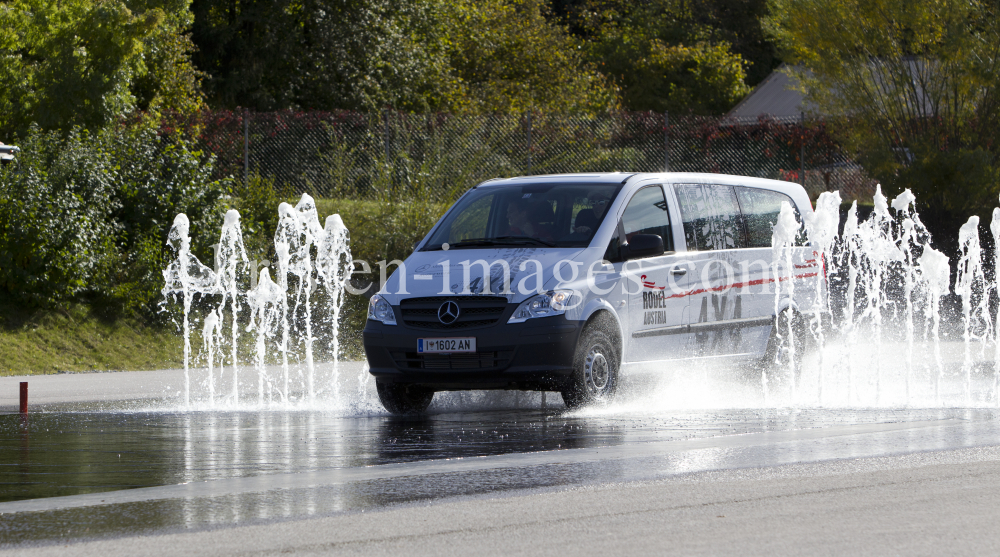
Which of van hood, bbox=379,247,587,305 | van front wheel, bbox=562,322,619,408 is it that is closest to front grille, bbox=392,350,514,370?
van hood, bbox=379,247,587,305

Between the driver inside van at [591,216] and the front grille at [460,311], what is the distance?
113 cm

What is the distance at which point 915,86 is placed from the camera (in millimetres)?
25781

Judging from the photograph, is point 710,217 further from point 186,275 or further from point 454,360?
point 186,275

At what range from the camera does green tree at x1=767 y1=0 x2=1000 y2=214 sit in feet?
81.9

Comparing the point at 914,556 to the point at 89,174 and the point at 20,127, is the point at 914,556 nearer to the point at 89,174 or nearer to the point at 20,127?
the point at 89,174

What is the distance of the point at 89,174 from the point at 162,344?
2.80 meters

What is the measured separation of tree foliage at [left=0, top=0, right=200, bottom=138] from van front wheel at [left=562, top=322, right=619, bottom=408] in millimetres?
12409

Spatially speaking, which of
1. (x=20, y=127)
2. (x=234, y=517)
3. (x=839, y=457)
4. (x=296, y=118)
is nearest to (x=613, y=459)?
(x=839, y=457)

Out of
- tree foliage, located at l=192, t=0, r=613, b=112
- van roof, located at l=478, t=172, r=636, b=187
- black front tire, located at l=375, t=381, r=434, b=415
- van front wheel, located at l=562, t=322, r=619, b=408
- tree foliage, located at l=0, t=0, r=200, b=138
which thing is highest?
tree foliage, located at l=192, t=0, r=613, b=112

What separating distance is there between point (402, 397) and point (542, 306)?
1.63 m

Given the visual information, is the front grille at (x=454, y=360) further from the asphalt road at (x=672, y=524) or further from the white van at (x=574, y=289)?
the asphalt road at (x=672, y=524)

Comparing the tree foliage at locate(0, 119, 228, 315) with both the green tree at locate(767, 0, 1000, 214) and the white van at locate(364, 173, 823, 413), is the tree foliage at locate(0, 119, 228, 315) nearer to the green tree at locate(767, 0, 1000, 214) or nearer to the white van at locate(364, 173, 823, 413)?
the white van at locate(364, 173, 823, 413)

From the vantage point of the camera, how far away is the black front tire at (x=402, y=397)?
35.0 feet

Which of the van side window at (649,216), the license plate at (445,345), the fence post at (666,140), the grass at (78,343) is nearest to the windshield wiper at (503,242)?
the van side window at (649,216)
